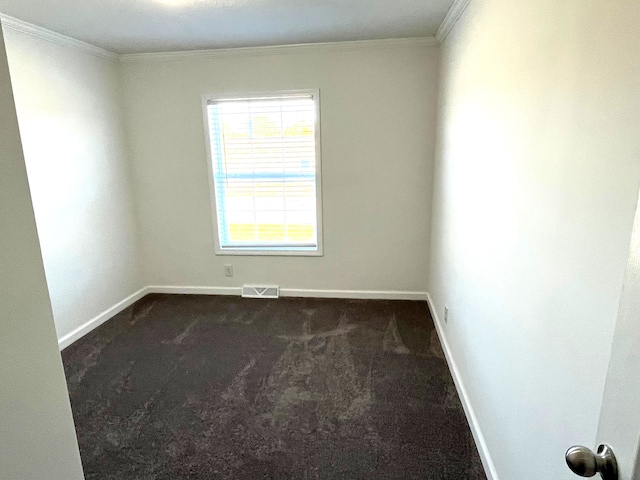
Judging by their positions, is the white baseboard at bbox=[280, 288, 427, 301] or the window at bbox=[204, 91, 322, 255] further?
the white baseboard at bbox=[280, 288, 427, 301]

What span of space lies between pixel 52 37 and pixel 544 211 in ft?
11.2

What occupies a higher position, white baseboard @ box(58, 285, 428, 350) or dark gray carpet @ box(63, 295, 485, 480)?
white baseboard @ box(58, 285, 428, 350)

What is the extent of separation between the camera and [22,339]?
0.93 metres

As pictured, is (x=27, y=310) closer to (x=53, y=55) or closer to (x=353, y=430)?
(x=353, y=430)

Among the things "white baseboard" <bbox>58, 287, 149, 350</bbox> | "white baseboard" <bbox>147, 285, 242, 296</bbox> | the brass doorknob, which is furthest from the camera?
"white baseboard" <bbox>147, 285, 242, 296</bbox>

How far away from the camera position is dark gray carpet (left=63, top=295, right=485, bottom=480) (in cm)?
185

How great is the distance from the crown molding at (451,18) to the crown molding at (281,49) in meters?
0.22

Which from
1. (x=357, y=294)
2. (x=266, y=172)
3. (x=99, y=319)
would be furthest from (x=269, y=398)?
(x=266, y=172)

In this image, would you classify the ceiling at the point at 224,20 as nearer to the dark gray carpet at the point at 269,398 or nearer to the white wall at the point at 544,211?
the white wall at the point at 544,211

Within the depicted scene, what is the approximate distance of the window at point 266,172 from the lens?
3.54 metres

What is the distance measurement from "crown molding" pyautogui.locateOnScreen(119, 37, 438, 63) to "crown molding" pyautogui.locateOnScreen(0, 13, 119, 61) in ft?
0.76

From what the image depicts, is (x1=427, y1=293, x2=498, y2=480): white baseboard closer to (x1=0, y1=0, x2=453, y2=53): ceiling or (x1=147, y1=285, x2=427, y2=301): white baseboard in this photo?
(x1=147, y1=285, x2=427, y2=301): white baseboard

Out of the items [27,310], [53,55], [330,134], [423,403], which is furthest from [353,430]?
[53,55]

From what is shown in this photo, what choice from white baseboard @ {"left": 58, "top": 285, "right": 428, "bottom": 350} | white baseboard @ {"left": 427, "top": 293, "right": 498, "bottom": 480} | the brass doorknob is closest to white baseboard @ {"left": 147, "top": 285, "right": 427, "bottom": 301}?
white baseboard @ {"left": 58, "top": 285, "right": 428, "bottom": 350}
